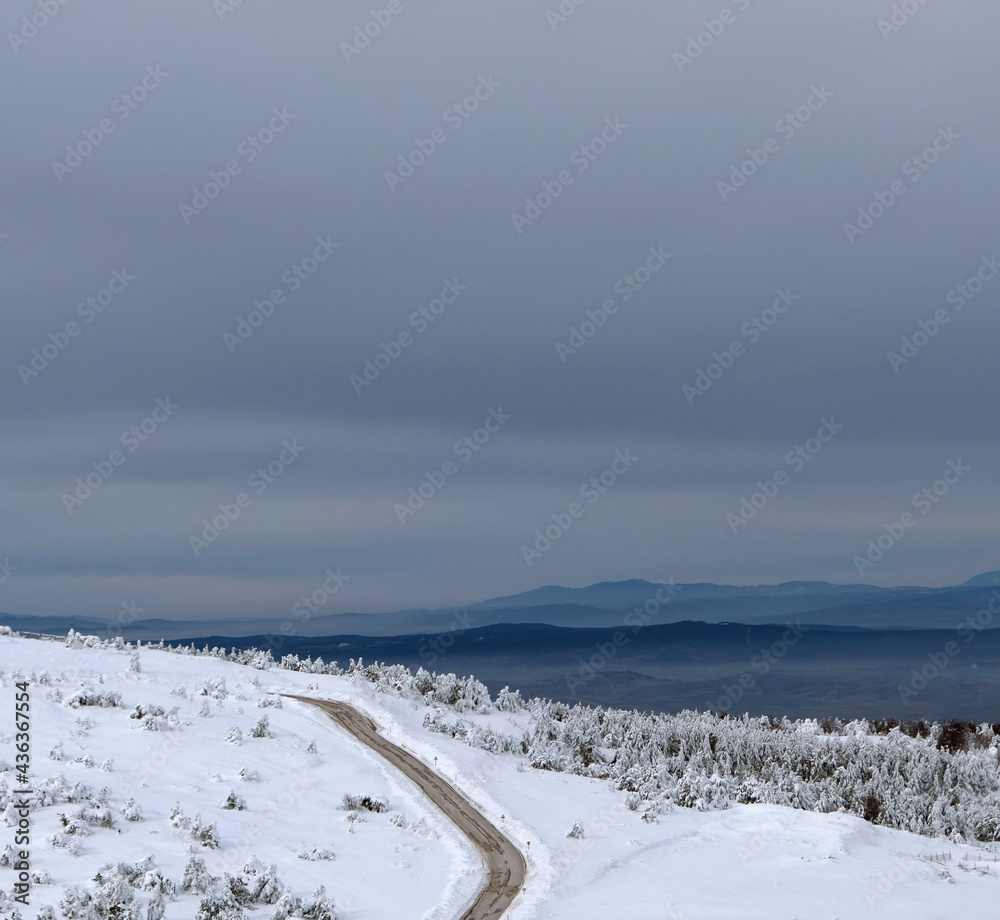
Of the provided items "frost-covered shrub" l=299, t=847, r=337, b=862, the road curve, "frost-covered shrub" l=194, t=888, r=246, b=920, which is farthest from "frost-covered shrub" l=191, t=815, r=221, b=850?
the road curve

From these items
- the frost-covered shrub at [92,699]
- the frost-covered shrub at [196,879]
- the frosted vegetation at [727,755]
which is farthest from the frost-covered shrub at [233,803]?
the frost-covered shrub at [92,699]

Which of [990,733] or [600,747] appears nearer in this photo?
[600,747]

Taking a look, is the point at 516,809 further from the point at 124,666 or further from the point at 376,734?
the point at 124,666

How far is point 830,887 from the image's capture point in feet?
94.1

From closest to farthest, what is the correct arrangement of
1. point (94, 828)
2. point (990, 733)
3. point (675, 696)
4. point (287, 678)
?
1. point (94, 828)
2. point (287, 678)
3. point (990, 733)
4. point (675, 696)

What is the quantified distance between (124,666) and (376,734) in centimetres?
1802

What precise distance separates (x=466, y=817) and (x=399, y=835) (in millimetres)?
3902

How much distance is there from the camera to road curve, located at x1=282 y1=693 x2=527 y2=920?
2688 cm

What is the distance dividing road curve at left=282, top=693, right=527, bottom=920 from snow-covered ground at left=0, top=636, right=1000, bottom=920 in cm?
61

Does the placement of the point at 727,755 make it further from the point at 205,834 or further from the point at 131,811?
the point at 131,811

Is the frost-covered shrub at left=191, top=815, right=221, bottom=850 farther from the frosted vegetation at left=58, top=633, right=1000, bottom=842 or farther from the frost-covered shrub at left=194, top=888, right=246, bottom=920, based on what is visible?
the frosted vegetation at left=58, top=633, right=1000, bottom=842

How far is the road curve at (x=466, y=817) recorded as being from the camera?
2688cm

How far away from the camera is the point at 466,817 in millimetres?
→ 34750

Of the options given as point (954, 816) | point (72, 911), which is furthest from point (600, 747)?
point (72, 911)
